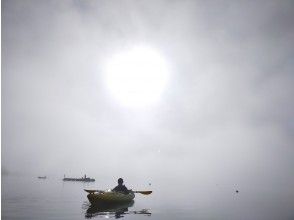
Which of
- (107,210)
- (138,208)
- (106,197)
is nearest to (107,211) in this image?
(107,210)

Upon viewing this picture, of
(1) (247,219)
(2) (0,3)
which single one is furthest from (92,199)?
(2) (0,3)

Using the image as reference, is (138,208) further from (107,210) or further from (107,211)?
(107,211)

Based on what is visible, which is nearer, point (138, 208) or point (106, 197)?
point (106, 197)

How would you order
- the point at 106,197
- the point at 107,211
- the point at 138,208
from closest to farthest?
1. the point at 107,211
2. the point at 106,197
3. the point at 138,208

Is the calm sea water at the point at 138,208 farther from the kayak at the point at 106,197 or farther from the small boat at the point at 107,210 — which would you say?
the kayak at the point at 106,197

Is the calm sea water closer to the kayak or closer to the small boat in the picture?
the small boat

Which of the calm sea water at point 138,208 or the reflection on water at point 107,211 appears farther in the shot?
the calm sea water at point 138,208

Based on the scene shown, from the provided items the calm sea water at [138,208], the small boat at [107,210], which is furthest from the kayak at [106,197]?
the calm sea water at [138,208]

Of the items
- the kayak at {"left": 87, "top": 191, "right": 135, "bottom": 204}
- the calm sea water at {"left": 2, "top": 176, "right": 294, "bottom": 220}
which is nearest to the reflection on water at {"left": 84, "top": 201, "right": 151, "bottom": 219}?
the calm sea water at {"left": 2, "top": 176, "right": 294, "bottom": 220}

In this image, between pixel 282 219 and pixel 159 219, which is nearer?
pixel 159 219

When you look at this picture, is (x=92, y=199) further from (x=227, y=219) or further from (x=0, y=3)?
(x=0, y=3)

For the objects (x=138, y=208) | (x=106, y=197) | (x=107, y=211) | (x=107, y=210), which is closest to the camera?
(x=107, y=211)

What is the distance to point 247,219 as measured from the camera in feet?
107

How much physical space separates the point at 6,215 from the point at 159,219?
16.1m
